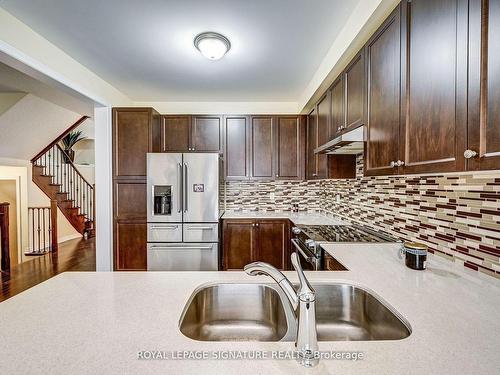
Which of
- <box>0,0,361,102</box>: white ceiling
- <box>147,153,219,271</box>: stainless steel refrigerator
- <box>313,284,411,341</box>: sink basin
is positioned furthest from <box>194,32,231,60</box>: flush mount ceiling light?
<box>313,284,411,341</box>: sink basin

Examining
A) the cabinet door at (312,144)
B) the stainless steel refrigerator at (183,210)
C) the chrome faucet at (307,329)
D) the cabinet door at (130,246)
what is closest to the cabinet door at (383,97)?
the chrome faucet at (307,329)

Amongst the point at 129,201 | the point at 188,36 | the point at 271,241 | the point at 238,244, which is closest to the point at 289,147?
the point at 271,241

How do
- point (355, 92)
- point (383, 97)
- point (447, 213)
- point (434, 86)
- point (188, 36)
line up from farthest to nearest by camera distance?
point (188, 36) → point (355, 92) → point (383, 97) → point (447, 213) → point (434, 86)

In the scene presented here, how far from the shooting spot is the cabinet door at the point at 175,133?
12.2 ft

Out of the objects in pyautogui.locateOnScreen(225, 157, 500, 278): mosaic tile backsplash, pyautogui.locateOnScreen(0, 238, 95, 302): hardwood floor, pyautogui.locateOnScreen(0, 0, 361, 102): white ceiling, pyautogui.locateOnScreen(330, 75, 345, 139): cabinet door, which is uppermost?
pyautogui.locateOnScreen(0, 0, 361, 102): white ceiling

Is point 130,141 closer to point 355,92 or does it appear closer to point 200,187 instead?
point 200,187

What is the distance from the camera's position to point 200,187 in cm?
317

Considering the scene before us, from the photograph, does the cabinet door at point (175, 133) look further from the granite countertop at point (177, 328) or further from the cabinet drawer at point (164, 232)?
the granite countertop at point (177, 328)

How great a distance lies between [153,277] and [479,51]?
5.13 feet

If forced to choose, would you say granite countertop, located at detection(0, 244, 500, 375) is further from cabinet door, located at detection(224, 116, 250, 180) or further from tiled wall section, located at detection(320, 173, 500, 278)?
cabinet door, located at detection(224, 116, 250, 180)

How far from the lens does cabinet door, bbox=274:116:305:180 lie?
371 cm

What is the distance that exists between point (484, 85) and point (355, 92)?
3.94 ft

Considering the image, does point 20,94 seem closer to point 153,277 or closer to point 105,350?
point 153,277

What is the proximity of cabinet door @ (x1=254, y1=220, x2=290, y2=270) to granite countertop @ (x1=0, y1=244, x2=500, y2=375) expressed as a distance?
2.06 meters
